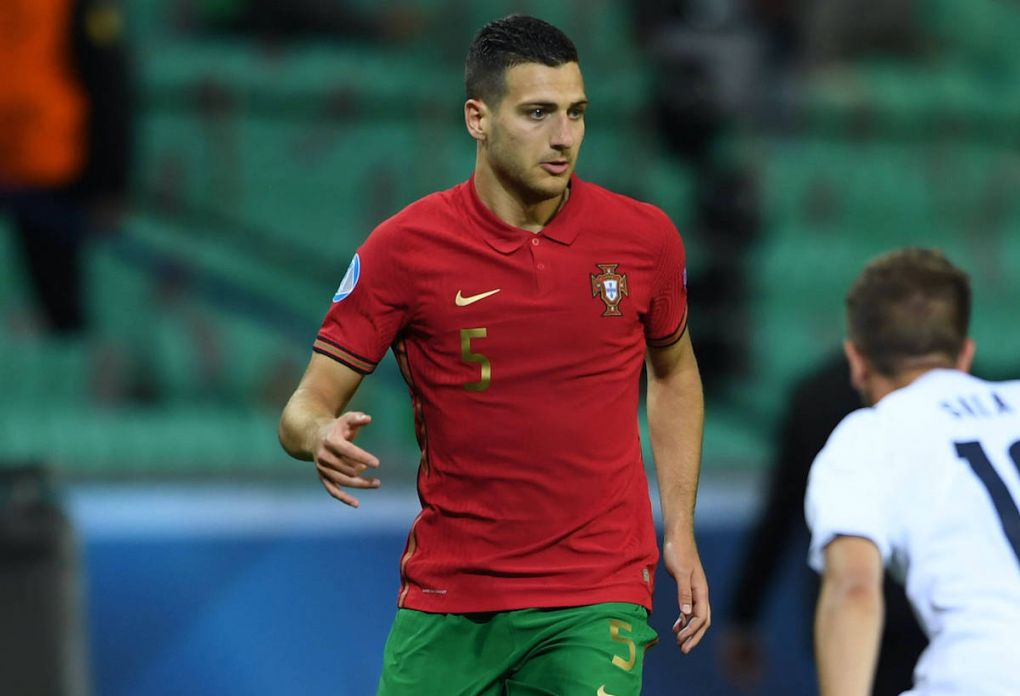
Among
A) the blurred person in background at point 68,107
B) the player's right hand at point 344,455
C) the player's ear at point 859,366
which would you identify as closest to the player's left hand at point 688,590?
the player's ear at point 859,366

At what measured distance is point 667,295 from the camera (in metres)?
3.34

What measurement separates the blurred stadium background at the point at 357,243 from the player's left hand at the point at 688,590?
2718mm

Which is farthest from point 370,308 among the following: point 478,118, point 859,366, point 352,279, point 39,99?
point 39,99

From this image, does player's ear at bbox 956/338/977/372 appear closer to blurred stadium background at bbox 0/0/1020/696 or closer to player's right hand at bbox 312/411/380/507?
player's right hand at bbox 312/411/380/507

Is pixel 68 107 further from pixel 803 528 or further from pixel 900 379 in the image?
pixel 900 379

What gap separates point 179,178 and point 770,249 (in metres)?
2.97

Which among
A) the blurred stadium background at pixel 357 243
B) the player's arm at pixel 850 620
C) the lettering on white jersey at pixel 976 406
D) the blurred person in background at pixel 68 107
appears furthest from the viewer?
the blurred person in background at pixel 68 107

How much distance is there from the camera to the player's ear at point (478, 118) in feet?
10.6

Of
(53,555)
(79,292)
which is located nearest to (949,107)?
(79,292)

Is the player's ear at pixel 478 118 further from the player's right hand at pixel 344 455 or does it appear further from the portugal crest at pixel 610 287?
the player's right hand at pixel 344 455

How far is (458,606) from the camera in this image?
316 cm

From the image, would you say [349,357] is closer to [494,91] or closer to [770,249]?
[494,91]

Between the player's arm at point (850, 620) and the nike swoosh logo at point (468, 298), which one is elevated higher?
the nike swoosh logo at point (468, 298)

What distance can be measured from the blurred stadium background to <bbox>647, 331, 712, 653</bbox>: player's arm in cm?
266
